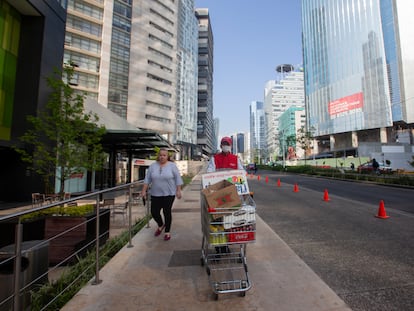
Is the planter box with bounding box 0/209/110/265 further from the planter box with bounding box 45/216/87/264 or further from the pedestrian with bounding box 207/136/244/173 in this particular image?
the pedestrian with bounding box 207/136/244/173

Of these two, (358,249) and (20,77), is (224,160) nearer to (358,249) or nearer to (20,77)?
(358,249)

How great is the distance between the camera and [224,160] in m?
3.85

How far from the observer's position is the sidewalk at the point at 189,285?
2527 millimetres

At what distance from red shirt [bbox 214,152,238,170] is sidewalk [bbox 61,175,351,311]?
1571 mm

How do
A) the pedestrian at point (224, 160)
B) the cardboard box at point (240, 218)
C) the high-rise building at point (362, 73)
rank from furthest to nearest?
the high-rise building at point (362, 73) → the pedestrian at point (224, 160) → the cardboard box at point (240, 218)

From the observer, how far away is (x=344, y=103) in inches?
2539

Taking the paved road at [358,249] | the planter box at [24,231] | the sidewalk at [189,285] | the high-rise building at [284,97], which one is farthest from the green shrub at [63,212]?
the high-rise building at [284,97]

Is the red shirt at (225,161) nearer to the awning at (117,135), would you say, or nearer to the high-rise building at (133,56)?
the awning at (117,135)

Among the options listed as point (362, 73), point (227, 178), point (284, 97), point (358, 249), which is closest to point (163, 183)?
point (227, 178)

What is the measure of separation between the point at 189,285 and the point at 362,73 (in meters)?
73.4

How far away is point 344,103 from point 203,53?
180 ft

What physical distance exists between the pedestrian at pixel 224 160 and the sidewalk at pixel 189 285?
5.08 ft

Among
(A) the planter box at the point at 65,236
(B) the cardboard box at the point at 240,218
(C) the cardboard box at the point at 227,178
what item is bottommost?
(A) the planter box at the point at 65,236

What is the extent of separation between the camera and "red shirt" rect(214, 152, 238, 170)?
3816mm
